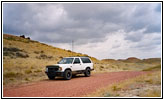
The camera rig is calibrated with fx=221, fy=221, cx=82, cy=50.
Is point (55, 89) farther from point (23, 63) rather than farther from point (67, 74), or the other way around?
point (23, 63)

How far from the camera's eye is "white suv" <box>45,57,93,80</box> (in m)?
18.3

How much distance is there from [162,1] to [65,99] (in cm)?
814

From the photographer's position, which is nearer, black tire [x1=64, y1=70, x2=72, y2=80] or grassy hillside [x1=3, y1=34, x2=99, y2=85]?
black tire [x1=64, y1=70, x2=72, y2=80]

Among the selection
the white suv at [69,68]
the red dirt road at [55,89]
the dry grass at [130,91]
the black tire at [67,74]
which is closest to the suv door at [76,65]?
the white suv at [69,68]

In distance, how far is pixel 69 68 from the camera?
1894 centimetres

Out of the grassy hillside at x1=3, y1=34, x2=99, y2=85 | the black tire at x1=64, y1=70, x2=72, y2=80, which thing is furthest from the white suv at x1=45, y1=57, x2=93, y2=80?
the grassy hillside at x1=3, y1=34, x2=99, y2=85

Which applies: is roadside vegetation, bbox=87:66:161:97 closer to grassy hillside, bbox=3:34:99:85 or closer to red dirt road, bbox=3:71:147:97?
red dirt road, bbox=3:71:147:97

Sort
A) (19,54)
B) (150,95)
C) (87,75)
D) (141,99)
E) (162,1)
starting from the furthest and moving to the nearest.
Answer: (19,54)
(87,75)
(162,1)
(150,95)
(141,99)

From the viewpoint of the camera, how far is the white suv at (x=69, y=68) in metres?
18.3

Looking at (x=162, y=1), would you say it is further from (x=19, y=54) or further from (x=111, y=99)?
(x=19, y=54)

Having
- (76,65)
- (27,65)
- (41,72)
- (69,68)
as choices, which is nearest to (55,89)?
(69,68)

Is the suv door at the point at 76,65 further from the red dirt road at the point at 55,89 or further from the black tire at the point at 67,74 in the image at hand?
the red dirt road at the point at 55,89

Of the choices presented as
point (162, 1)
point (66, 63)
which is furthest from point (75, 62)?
point (162, 1)

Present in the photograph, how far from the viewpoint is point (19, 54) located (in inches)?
1747
